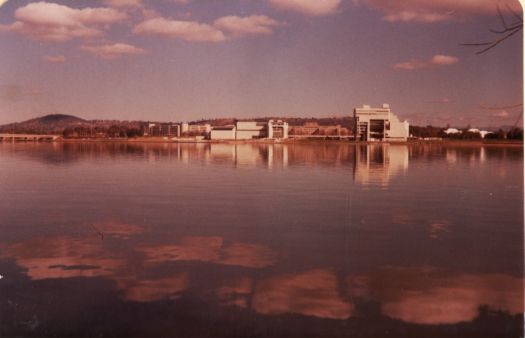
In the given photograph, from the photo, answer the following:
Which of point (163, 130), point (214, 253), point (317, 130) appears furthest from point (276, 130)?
point (214, 253)

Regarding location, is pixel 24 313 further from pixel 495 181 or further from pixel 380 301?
pixel 495 181

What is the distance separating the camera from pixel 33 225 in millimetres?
11633

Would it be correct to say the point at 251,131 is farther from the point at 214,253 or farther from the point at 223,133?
the point at 214,253

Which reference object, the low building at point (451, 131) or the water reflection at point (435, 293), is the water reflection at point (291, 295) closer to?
the water reflection at point (435, 293)

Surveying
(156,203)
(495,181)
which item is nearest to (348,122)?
(495,181)

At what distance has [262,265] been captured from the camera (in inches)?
336

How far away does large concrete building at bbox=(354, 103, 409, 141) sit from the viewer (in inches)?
3184

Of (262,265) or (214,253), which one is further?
(214,253)

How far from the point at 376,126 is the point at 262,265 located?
76436 mm

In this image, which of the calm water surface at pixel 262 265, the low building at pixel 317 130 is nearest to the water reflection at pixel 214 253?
the calm water surface at pixel 262 265

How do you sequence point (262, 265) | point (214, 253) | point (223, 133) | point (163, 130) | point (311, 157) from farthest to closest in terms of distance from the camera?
point (163, 130)
point (223, 133)
point (311, 157)
point (214, 253)
point (262, 265)

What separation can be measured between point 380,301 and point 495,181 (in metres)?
15.4

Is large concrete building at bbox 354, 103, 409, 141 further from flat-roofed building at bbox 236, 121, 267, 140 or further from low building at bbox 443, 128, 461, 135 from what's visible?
flat-roofed building at bbox 236, 121, 267, 140

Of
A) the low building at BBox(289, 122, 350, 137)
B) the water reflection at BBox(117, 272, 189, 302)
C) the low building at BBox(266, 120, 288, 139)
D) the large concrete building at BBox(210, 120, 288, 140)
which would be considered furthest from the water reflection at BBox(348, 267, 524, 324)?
the large concrete building at BBox(210, 120, 288, 140)
